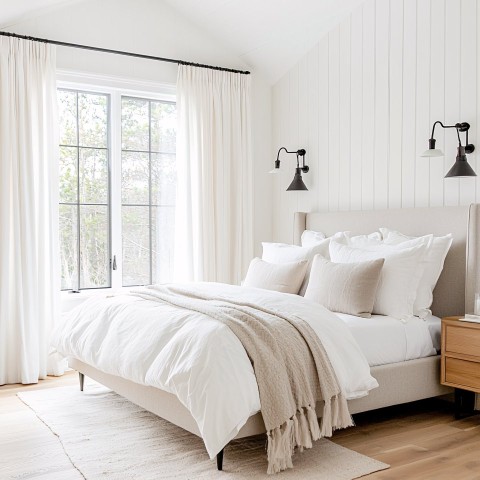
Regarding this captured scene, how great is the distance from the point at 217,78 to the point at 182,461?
3.67 metres

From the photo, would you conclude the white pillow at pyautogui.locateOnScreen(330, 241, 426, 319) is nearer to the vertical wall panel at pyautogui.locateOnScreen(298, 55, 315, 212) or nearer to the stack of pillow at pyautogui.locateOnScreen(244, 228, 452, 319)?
the stack of pillow at pyautogui.locateOnScreen(244, 228, 452, 319)

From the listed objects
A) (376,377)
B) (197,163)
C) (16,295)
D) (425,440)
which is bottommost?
(425,440)

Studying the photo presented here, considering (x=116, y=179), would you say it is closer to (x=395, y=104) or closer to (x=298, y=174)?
(x=298, y=174)

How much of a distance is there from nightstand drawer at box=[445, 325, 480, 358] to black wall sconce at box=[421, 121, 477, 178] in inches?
37.3

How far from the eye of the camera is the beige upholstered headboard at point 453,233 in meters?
3.76

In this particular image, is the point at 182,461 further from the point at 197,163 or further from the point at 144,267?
the point at 197,163

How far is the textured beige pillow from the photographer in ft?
12.1

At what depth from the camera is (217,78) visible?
18.5 feet

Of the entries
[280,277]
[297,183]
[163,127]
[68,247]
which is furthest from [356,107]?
[68,247]

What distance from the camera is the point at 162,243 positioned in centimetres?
553

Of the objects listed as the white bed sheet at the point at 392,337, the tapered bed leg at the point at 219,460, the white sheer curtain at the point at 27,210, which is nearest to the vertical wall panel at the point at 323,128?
the white bed sheet at the point at 392,337

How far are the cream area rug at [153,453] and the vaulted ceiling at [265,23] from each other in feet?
9.54

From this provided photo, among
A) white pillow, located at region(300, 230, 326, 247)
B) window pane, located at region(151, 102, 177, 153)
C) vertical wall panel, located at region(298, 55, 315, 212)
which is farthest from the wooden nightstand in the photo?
window pane, located at region(151, 102, 177, 153)

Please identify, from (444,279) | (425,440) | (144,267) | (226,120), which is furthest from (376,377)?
(226,120)
